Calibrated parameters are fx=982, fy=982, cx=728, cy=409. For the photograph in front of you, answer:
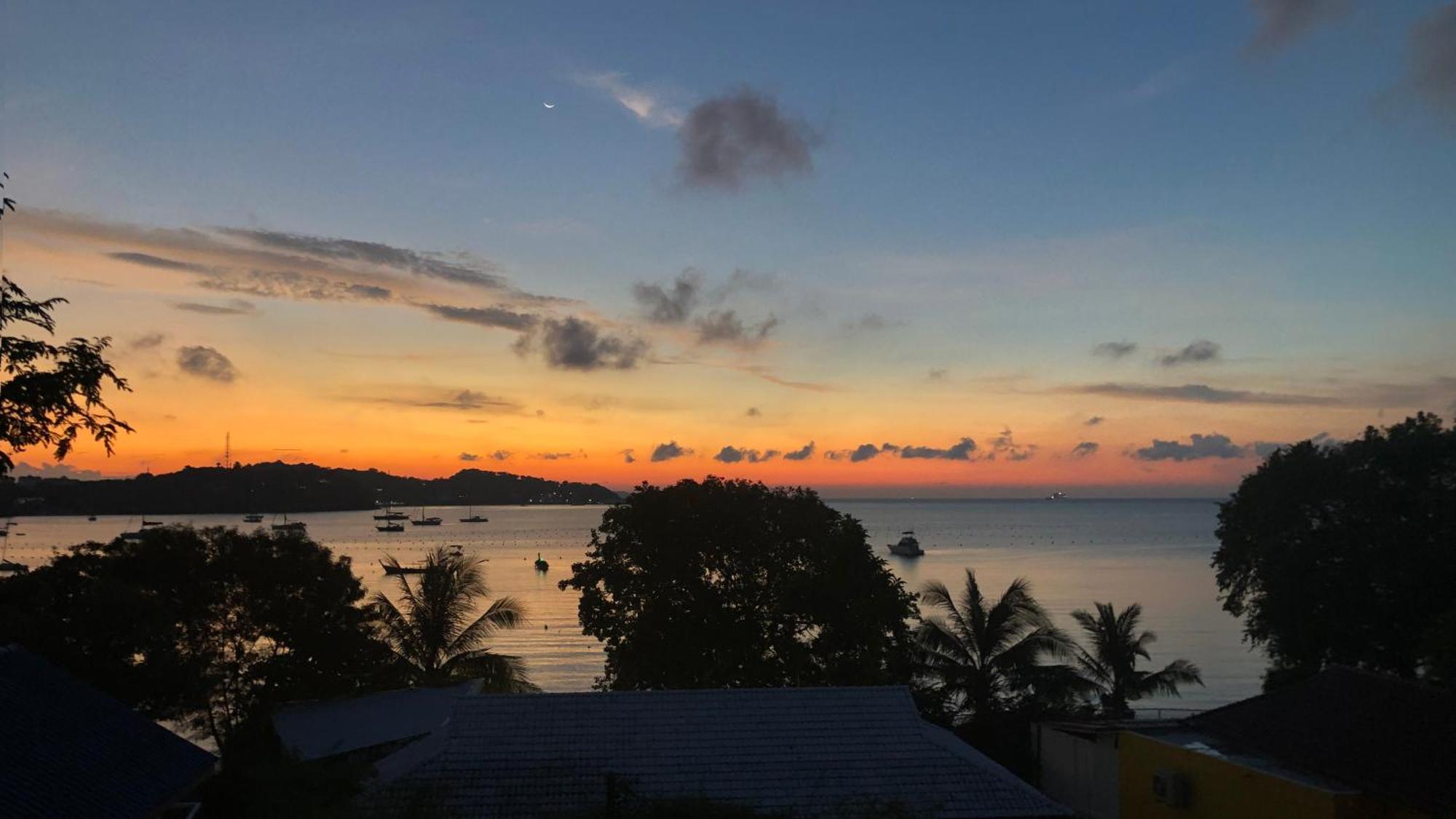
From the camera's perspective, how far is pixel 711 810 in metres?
12.4

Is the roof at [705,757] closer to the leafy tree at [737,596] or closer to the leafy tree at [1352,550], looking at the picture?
the leafy tree at [737,596]

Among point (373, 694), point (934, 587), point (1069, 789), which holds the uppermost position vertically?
point (934, 587)

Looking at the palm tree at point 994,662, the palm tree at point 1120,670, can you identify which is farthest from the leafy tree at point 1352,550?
the palm tree at point 994,662

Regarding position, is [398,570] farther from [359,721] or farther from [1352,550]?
[1352,550]

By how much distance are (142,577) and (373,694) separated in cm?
597

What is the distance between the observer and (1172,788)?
15531 millimetres

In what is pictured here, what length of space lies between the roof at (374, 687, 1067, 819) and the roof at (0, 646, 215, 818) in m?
2.65

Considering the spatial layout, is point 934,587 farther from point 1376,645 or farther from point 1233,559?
point 1376,645

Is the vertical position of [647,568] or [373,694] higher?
[647,568]

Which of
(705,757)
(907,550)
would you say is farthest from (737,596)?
(907,550)

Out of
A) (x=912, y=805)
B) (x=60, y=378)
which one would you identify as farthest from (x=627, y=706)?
(x=60, y=378)

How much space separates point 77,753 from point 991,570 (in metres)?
97.0

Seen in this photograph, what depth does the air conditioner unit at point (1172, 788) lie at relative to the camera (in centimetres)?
1546

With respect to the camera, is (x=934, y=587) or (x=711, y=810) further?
(x=934, y=587)
